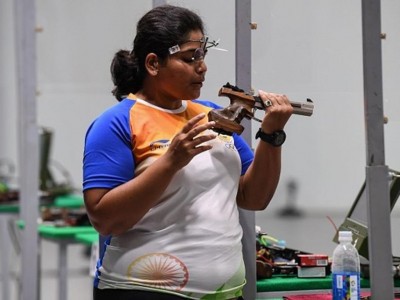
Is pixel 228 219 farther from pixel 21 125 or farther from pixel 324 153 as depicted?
pixel 21 125

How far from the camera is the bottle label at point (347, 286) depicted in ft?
7.36

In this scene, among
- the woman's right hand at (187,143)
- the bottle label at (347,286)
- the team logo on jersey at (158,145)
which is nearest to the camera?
the woman's right hand at (187,143)

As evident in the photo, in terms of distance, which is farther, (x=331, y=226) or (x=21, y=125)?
(x=21, y=125)

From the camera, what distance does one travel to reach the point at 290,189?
8055 millimetres

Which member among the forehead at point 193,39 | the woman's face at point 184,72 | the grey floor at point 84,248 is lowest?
the grey floor at point 84,248

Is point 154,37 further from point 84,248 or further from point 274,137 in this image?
point 84,248

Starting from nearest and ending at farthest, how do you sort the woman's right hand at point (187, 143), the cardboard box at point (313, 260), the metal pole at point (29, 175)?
the woman's right hand at point (187, 143) → the cardboard box at point (313, 260) → the metal pole at point (29, 175)

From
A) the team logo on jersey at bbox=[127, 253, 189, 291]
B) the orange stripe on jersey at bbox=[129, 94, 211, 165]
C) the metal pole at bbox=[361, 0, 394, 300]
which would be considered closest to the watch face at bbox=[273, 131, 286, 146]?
the orange stripe on jersey at bbox=[129, 94, 211, 165]

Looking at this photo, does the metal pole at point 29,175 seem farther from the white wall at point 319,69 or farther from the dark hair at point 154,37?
the dark hair at point 154,37

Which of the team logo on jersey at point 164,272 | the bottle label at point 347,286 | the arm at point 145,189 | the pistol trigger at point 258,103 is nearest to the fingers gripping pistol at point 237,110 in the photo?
the pistol trigger at point 258,103

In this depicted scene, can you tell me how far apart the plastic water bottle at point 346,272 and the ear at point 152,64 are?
708 millimetres

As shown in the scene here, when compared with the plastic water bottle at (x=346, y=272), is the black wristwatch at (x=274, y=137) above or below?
above

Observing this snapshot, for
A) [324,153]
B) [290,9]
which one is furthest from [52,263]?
[290,9]

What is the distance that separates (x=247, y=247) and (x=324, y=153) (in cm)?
81
